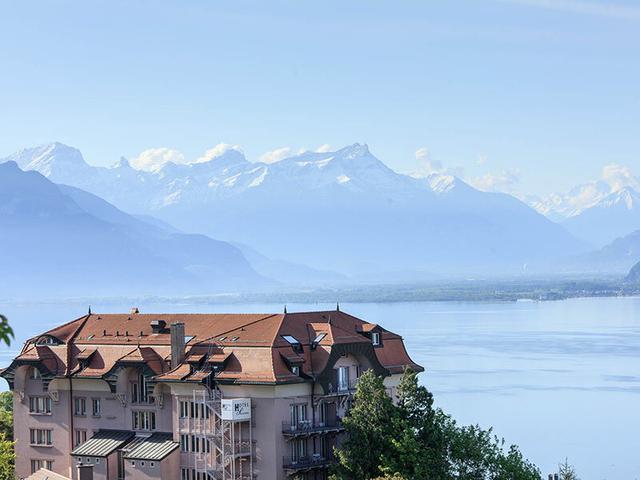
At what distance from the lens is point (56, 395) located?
5384 centimetres

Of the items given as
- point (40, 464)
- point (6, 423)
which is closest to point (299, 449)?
point (40, 464)

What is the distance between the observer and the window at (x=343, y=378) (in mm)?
50062

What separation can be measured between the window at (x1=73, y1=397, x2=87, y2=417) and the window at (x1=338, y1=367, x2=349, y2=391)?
32.5 ft

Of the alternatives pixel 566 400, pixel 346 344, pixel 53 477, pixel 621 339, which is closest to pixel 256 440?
pixel 346 344

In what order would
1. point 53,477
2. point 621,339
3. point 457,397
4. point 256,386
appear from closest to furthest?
point 256,386 → point 53,477 → point 457,397 → point 621,339

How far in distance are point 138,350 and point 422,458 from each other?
1231cm

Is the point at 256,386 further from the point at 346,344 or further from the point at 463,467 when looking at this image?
the point at 463,467

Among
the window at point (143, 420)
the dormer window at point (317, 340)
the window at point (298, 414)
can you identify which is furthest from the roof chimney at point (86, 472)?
→ the dormer window at point (317, 340)

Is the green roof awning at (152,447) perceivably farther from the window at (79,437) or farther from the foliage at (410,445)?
the foliage at (410,445)

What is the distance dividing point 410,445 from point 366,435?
1.69 metres

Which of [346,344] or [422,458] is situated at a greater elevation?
[346,344]

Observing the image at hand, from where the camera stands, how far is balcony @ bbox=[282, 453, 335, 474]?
157 feet

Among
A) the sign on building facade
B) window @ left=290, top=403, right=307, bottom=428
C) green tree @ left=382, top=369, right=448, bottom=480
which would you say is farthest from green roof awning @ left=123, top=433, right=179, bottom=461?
green tree @ left=382, top=369, right=448, bottom=480

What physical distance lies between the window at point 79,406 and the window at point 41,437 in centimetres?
139
